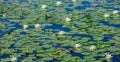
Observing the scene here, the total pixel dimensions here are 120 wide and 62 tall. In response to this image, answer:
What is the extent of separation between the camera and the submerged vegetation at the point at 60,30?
6938 mm

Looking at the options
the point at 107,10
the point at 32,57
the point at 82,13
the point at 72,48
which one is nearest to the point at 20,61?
the point at 32,57

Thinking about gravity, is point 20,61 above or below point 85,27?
below

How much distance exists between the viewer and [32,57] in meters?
6.80

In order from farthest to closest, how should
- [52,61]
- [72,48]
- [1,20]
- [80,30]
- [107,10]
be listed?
[107,10] < [1,20] < [80,30] < [72,48] < [52,61]

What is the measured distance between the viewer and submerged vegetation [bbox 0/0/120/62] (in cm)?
694

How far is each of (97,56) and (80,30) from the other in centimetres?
150

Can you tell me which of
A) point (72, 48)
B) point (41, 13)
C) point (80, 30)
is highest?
point (41, 13)

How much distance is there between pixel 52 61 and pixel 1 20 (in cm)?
310

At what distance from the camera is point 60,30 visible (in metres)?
8.30

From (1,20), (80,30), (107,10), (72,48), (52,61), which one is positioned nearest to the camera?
(52,61)

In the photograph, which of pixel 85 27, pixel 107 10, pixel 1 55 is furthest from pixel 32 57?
pixel 107 10

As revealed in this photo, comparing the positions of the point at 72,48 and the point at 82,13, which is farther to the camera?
the point at 82,13

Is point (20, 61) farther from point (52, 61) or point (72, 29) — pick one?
point (72, 29)

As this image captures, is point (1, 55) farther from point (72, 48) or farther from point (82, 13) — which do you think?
point (82, 13)
